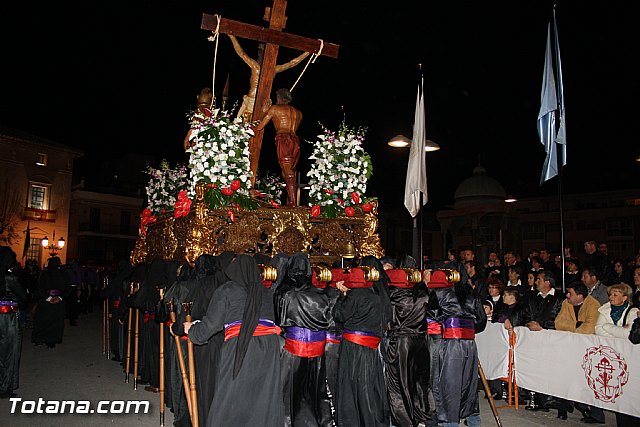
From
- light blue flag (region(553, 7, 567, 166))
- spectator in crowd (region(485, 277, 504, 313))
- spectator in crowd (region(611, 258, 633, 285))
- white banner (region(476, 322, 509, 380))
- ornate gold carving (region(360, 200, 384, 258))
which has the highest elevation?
light blue flag (region(553, 7, 567, 166))

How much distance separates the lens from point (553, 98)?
9.27 m

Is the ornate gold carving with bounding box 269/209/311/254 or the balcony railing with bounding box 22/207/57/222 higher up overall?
the balcony railing with bounding box 22/207/57/222

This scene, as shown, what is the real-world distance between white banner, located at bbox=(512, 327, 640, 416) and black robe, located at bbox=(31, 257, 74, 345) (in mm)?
10793

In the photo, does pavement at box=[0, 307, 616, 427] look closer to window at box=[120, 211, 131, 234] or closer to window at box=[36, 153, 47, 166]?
window at box=[36, 153, 47, 166]

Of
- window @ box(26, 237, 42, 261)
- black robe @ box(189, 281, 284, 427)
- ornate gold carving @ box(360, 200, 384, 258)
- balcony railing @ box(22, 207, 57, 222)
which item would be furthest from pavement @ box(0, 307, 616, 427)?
balcony railing @ box(22, 207, 57, 222)

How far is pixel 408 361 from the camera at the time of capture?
702 cm

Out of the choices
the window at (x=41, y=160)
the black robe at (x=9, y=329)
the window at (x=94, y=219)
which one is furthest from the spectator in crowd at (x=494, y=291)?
the window at (x=94, y=219)

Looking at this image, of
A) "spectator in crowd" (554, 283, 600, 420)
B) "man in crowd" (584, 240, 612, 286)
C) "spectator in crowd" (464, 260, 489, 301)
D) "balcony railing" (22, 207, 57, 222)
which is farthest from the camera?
"balcony railing" (22, 207, 57, 222)

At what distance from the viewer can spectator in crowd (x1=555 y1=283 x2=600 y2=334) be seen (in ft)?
24.9

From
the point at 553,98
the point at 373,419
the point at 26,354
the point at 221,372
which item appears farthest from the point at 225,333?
the point at 26,354

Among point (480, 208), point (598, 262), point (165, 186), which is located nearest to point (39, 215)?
point (480, 208)

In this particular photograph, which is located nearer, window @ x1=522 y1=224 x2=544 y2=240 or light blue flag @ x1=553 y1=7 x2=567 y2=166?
light blue flag @ x1=553 y1=7 x2=567 y2=166

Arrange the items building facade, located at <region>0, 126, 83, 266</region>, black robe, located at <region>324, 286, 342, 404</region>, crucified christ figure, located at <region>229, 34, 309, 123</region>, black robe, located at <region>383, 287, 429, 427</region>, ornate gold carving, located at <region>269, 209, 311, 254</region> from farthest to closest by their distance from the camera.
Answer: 1. building facade, located at <region>0, 126, 83, 266</region>
2. crucified christ figure, located at <region>229, 34, 309, 123</region>
3. ornate gold carving, located at <region>269, 209, 311, 254</region>
4. black robe, located at <region>324, 286, 342, 404</region>
5. black robe, located at <region>383, 287, 429, 427</region>

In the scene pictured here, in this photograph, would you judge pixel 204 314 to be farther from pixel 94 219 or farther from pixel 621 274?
pixel 94 219
